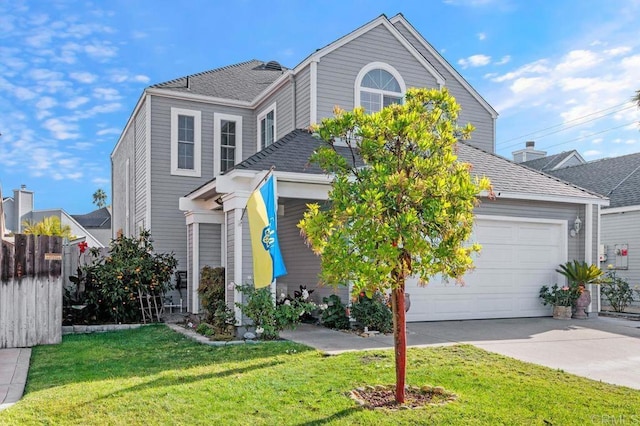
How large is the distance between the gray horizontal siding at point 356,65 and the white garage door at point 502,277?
14.0 ft

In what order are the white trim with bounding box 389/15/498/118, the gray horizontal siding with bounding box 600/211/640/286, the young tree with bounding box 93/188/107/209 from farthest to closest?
the young tree with bounding box 93/188/107/209 → the gray horizontal siding with bounding box 600/211/640/286 → the white trim with bounding box 389/15/498/118

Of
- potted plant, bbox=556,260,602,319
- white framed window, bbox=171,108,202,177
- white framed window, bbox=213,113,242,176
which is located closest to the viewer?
potted plant, bbox=556,260,602,319

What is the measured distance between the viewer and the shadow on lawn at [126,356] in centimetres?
639

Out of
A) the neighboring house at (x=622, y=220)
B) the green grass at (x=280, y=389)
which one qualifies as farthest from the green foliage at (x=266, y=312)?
the neighboring house at (x=622, y=220)

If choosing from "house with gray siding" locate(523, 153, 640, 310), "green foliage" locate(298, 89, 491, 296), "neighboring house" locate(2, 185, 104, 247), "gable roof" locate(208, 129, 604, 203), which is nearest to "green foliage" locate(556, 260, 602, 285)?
"gable roof" locate(208, 129, 604, 203)

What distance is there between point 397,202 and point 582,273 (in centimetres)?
876

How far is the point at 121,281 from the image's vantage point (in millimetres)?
11008

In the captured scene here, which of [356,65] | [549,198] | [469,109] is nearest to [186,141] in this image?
[356,65]

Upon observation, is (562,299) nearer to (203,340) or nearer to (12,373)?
(203,340)

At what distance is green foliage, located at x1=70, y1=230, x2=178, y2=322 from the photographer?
10922 millimetres

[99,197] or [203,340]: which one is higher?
[99,197]

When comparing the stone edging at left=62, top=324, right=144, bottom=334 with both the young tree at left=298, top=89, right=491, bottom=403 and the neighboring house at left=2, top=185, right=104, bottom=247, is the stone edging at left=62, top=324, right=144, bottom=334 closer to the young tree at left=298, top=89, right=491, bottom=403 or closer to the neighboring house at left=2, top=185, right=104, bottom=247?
the young tree at left=298, top=89, right=491, bottom=403

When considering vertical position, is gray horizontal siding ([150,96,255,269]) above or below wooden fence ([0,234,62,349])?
above

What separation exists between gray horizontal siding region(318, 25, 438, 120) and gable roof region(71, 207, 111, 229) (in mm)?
32179
